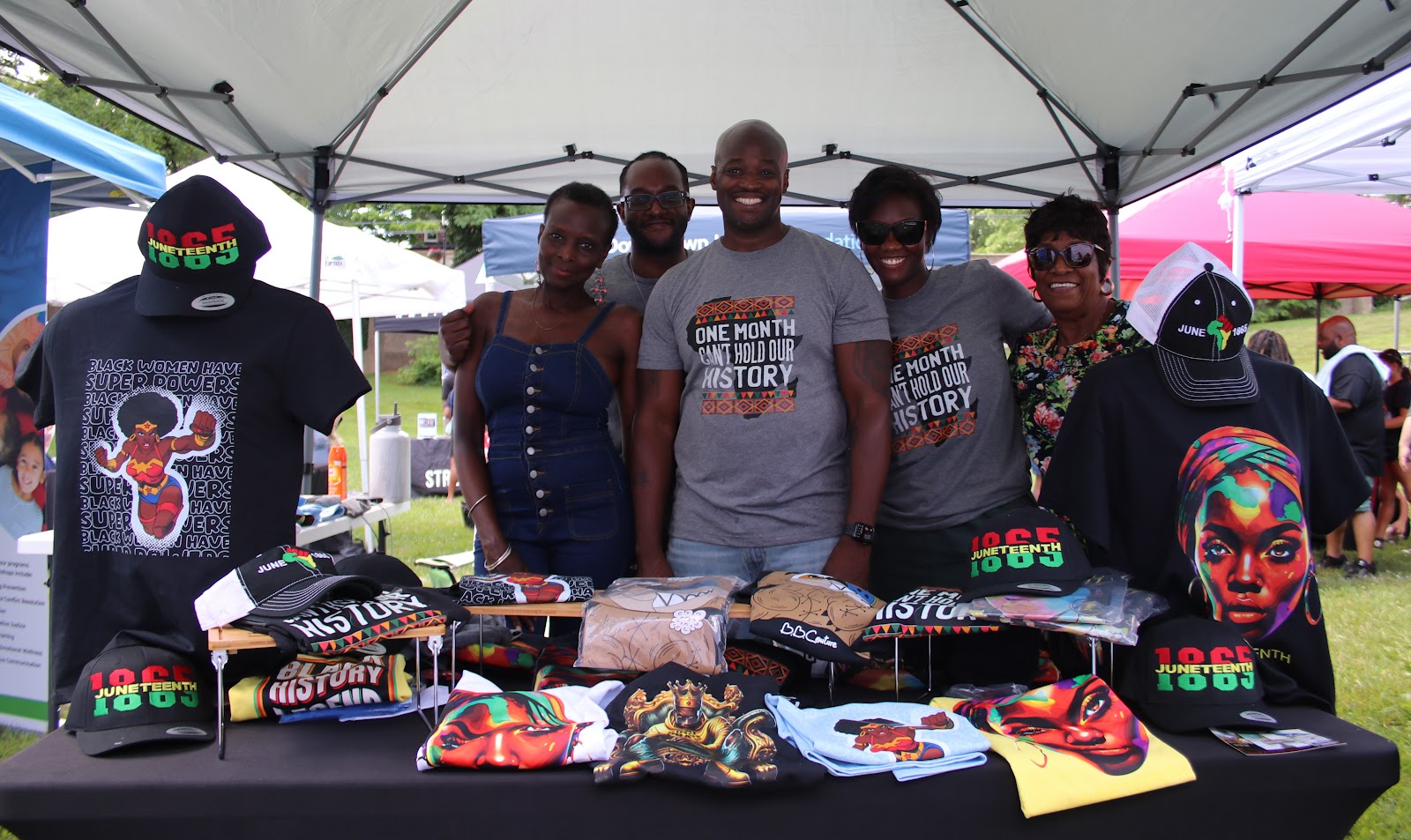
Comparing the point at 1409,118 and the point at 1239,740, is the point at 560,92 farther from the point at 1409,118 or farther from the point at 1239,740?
the point at 1409,118

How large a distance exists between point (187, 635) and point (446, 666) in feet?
1.66

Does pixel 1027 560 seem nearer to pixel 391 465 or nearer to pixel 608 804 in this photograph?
pixel 608 804

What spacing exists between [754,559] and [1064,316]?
993 millimetres

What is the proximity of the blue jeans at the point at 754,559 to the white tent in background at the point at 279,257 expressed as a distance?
5.00 meters

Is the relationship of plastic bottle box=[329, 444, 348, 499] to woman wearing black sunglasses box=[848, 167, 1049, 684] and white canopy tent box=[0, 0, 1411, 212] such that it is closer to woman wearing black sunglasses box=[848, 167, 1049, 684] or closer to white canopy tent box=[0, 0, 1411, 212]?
white canopy tent box=[0, 0, 1411, 212]

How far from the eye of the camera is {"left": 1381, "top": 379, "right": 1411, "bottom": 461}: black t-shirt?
7.08 m

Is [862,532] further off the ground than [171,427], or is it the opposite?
[171,427]

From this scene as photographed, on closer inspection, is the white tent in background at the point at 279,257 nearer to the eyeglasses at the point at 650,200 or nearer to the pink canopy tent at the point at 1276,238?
the eyeglasses at the point at 650,200

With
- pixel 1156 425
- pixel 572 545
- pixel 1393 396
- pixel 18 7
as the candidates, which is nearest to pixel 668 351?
pixel 572 545

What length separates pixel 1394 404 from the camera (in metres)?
7.10

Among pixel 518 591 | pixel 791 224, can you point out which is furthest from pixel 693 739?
pixel 791 224

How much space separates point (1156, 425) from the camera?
1.96 meters

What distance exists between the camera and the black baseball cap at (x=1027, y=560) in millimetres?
1826

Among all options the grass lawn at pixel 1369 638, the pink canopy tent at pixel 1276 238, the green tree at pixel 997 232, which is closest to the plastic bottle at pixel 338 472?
the grass lawn at pixel 1369 638
